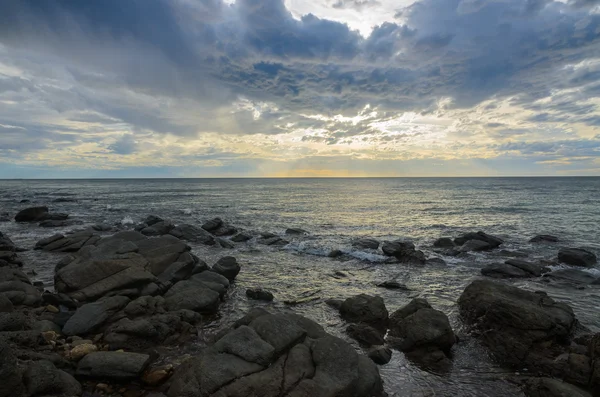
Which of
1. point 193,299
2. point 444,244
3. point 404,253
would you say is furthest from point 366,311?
point 444,244

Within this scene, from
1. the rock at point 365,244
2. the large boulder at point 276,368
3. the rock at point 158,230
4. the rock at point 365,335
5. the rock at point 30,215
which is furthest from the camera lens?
the rock at point 30,215

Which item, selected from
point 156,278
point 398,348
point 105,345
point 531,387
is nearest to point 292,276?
point 156,278

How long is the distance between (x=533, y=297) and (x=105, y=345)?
16308mm

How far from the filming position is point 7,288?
14.2 metres

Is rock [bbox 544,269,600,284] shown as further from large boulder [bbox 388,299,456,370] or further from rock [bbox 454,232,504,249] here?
large boulder [bbox 388,299,456,370]

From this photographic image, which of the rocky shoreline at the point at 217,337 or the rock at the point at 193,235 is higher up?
the rocky shoreline at the point at 217,337

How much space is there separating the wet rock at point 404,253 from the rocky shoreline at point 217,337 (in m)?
6.30

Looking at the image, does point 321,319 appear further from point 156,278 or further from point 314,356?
point 156,278

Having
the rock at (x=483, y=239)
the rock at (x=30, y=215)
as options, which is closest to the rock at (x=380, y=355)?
the rock at (x=483, y=239)

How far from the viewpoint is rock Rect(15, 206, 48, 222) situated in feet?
140

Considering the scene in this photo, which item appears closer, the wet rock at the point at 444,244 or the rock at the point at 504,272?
the rock at the point at 504,272

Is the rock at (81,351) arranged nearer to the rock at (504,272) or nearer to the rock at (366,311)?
the rock at (366,311)

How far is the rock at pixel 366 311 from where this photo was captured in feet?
45.0

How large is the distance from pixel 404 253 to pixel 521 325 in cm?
1365
